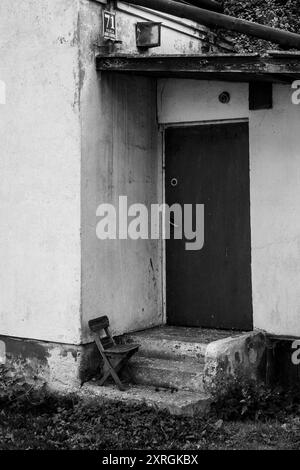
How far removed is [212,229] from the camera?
810 cm

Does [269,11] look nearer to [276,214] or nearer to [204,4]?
[204,4]

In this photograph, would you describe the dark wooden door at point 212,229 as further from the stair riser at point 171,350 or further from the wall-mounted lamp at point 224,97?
the stair riser at point 171,350

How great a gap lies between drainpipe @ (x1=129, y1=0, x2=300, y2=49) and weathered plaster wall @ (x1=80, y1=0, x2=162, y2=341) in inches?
41.4

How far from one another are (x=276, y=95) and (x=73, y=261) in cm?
289

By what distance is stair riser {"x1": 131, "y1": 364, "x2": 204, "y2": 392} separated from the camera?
269 inches

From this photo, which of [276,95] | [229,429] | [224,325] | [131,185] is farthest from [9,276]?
[276,95]

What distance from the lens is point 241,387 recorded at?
6.89 meters

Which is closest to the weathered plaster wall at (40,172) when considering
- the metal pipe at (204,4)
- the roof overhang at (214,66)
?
the roof overhang at (214,66)

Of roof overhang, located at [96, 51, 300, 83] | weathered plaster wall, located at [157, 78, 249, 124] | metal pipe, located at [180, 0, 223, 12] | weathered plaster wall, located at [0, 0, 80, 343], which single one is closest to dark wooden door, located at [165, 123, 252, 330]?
weathered plaster wall, located at [157, 78, 249, 124]

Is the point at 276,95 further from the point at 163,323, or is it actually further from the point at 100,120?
the point at 163,323

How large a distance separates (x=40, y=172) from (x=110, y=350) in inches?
82.7

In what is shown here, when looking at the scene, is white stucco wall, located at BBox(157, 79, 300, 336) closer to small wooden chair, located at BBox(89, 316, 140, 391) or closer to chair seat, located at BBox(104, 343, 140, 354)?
chair seat, located at BBox(104, 343, 140, 354)

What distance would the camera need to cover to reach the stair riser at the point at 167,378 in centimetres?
682

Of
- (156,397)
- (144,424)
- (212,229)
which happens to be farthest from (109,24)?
(144,424)
